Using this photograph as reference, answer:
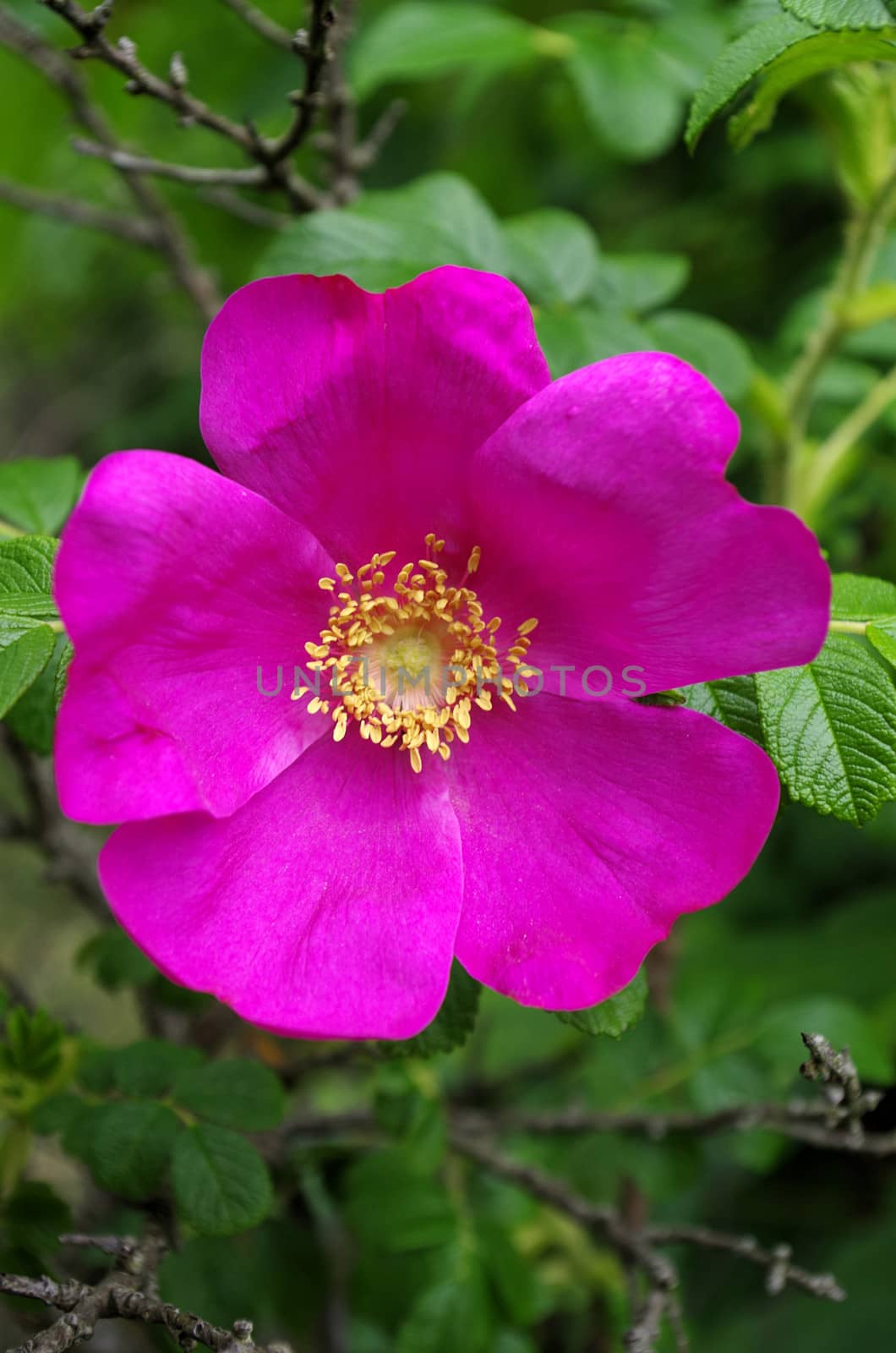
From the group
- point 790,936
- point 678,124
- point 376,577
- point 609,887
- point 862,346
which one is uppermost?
point 678,124

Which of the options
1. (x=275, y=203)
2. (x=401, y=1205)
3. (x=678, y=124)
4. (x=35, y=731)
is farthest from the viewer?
(x=275, y=203)

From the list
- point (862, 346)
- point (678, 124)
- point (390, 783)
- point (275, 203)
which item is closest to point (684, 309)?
point (678, 124)

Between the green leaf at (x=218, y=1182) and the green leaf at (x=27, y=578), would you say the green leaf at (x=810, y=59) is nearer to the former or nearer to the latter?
the green leaf at (x=27, y=578)

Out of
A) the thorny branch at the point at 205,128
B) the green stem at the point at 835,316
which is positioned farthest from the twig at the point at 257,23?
the green stem at the point at 835,316

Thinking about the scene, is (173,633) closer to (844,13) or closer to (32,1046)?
(32,1046)

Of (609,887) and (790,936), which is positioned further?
(790,936)

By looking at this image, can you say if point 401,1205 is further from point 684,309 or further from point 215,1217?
point 684,309

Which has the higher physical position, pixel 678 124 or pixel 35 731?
pixel 678 124

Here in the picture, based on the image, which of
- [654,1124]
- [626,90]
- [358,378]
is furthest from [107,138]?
[654,1124]
